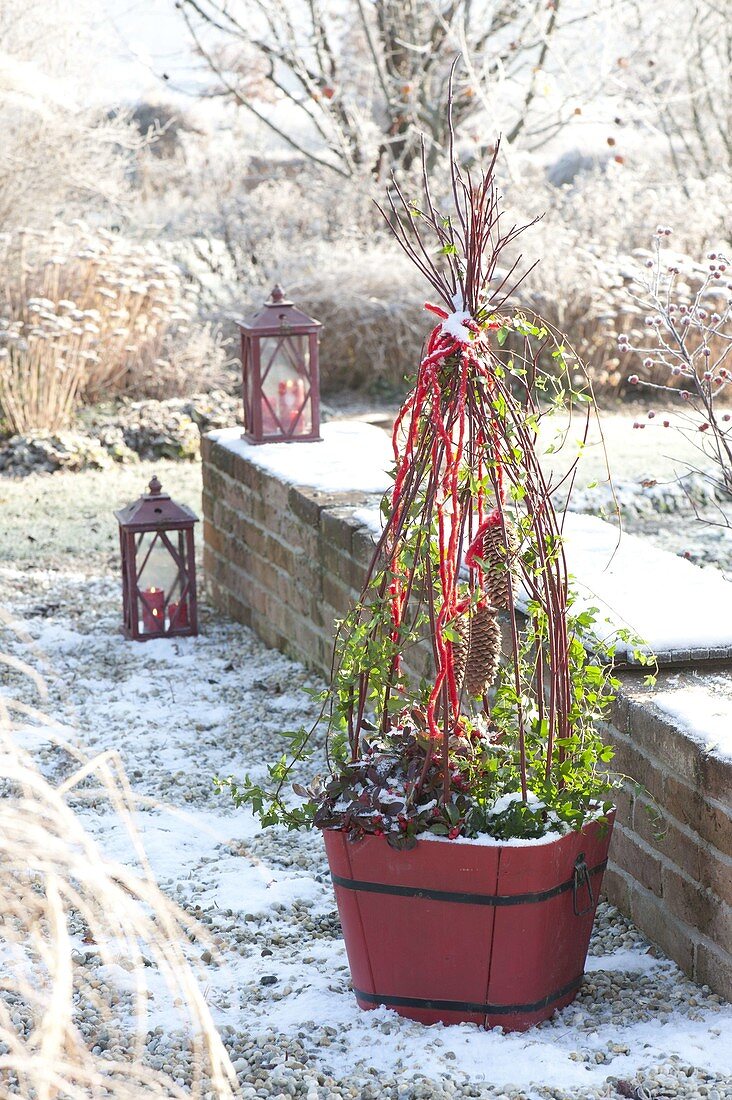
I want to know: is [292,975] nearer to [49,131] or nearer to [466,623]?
[466,623]

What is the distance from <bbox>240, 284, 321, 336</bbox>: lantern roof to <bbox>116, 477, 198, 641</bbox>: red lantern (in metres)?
0.75

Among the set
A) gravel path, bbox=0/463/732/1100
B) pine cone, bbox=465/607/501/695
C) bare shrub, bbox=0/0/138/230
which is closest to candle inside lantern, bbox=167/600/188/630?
gravel path, bbox=0/463/732/1100

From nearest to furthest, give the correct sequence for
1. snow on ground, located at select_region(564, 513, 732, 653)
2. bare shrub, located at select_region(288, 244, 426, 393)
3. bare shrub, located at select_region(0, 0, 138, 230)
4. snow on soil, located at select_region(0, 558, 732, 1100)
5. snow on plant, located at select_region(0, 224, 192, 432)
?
snow on soil, located at select_region(0, 558, 732, 1100), snow on ground, located at select_region(564, 513, 732, 653), snow on plant, located at select_region(0, 224, 192, 432), bare shrub, located at select_region(0, 0, 138, 230), bare shrub, located at select_region(288, 244, 426, 393)

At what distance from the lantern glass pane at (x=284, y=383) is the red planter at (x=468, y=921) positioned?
3094 millimetres

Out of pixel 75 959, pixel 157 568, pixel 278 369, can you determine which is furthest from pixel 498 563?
pixel 278 369

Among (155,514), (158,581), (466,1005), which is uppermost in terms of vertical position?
(155,514)

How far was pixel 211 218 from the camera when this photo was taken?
11.7 m

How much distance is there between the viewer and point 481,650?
240 centimetres

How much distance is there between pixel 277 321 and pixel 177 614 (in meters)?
1.20

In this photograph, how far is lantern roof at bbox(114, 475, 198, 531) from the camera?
479 cm

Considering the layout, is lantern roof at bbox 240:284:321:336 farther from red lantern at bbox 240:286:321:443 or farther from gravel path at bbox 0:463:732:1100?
gravel path at bbox 0:463:732:1100

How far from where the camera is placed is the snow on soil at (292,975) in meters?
2.15

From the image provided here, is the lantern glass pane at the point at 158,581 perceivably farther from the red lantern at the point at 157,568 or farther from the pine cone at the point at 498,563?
the pine cone at the point at 498,563

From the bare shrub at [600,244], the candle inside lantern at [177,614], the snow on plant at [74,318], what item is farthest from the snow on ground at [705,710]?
the snow on plant at [74,318]
